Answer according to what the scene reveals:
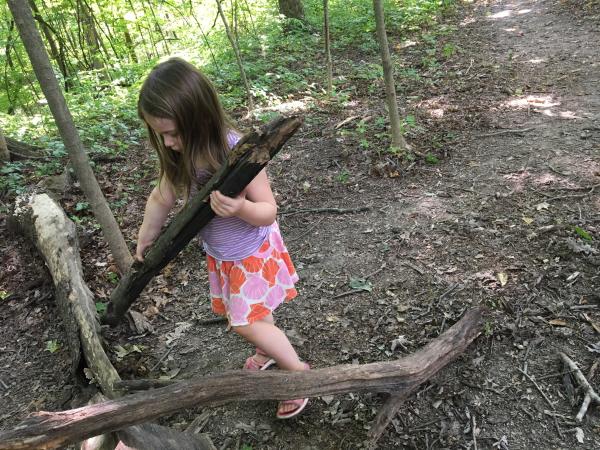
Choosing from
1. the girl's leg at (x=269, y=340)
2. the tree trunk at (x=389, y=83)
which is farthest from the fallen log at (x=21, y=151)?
the girl's leg at (x=269, y=340)

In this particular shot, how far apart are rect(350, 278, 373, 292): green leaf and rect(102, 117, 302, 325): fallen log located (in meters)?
1.50

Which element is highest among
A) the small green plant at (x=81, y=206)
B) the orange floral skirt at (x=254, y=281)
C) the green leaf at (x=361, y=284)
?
the orange floral skirt at (x=254, y=281)

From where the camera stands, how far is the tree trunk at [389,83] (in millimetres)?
4637

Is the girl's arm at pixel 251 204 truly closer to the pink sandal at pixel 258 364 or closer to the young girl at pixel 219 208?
the young girl at pixel 219 208

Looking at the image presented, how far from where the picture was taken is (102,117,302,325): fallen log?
175 centimetres

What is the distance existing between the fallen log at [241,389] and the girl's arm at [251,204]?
727mm

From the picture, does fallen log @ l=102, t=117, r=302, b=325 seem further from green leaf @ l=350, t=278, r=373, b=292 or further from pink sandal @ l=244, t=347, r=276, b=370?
green leaf @ l=350, t=278, r=373, b=292

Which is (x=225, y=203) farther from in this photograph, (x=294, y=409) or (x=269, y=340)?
(x=294, y=409)

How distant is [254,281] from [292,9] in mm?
10463

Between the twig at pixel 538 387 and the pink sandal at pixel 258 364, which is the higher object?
the pink sandal at pixel 258 364

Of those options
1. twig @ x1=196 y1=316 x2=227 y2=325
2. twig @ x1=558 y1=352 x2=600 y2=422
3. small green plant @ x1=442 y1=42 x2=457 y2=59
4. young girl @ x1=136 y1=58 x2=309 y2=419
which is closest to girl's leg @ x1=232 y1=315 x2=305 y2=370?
young girl @ x1=136 y1=58 x2=309 y2=419

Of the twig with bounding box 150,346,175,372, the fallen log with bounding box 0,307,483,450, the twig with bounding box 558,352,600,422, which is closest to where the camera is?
the fallen log with bounding box 0,307,483,450

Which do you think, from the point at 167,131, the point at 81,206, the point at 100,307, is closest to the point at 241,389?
the point at 167,131

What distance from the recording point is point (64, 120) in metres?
2.90
